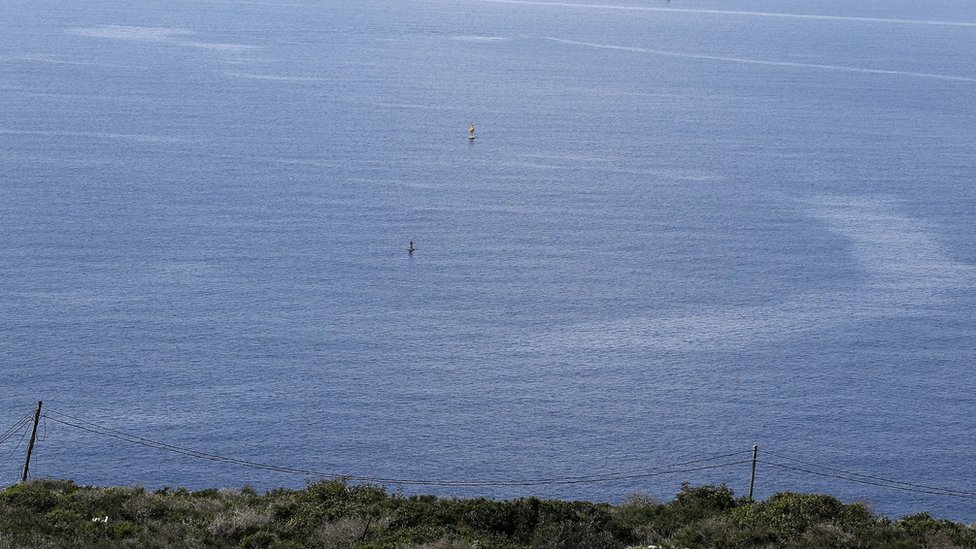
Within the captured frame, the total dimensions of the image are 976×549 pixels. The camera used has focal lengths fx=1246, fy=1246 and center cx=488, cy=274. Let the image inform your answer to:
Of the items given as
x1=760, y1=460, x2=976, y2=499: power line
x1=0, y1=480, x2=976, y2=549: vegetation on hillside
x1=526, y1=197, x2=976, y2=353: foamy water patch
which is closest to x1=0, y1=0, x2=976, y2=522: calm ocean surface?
x1=526, y1=197, x2=976, y2=353: foamy water patch

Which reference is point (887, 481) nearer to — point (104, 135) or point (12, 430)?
point (12, 430)

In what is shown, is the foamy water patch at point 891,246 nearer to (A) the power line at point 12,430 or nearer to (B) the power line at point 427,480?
(B) the power line at point 427,480

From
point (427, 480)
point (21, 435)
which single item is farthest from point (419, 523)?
point (21, 435)

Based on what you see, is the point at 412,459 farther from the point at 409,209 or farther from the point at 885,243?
the point at 885,243

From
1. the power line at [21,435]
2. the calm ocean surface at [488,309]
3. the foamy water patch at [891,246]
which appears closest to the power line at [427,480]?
the calm ocean surface at [488,309]

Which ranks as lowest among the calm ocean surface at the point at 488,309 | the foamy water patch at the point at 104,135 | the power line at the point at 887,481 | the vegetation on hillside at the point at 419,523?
the vegetation on hillside at the point at 419,523

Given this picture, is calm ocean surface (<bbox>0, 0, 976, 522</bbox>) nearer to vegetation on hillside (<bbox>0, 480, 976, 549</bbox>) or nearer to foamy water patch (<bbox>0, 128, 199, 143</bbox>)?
foamy water patch (<bbox>0, 128, 199, 143</bbox>)
